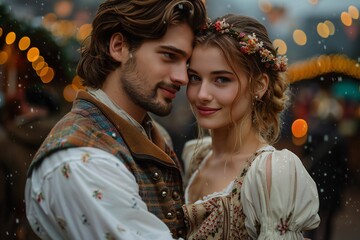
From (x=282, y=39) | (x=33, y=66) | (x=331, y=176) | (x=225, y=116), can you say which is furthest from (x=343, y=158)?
(x=225, y=116)

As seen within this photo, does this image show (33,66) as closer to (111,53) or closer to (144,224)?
(111,53)

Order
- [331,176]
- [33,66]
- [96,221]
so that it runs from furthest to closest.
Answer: [331,176] < [33,66] < [96,221]

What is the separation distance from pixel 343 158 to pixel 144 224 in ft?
14.8

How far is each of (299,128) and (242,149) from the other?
3.64 m

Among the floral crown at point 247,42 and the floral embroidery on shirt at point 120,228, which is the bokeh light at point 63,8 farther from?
the floral embroidery on shirt at point 120,228

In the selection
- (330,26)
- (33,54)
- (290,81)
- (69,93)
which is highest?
(330,26)

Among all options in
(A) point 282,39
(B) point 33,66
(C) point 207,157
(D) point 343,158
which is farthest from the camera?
(A) point 282,39

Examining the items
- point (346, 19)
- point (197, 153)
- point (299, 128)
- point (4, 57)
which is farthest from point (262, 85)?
point (346, 19)

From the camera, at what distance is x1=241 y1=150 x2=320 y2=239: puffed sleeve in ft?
8.60

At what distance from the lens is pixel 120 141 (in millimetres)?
2570

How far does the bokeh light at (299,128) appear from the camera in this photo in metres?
6.53

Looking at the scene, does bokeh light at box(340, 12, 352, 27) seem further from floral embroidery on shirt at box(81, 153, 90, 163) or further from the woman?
floral embroidery on shirt at box(81, 153, 90, 163)

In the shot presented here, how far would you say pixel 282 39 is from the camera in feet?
22.9

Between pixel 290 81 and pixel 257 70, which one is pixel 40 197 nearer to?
pixel 257 70
